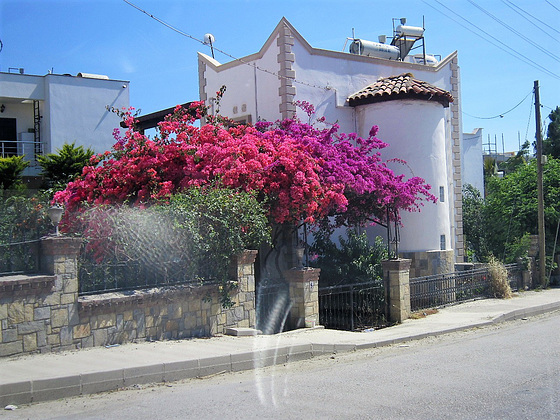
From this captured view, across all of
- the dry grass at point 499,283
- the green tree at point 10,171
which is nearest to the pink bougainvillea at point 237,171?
the dry grass at point 499,283

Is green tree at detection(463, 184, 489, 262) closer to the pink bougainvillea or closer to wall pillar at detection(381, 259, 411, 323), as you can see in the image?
the pink bougainvillea

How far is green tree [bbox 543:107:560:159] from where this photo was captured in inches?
1336

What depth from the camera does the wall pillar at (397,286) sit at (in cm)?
1486

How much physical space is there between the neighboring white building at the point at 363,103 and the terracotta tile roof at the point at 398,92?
32 mm

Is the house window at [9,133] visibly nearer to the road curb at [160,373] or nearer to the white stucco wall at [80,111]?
the white stucco wall at [80,111]

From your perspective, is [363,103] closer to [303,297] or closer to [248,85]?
[248,85]

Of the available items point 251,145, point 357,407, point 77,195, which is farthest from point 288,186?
point 357,407

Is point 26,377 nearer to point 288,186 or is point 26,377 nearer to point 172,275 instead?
point 172,275

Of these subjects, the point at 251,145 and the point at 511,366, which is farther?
the point at 251,145

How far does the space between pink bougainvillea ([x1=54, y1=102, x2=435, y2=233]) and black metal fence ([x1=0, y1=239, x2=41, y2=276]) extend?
3.46 metres

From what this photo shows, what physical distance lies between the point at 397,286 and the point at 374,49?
452 inches

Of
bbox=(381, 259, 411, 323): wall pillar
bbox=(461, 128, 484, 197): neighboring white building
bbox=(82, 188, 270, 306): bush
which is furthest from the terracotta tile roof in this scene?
bbox=(461, 128, 484, 197): neighboring white building

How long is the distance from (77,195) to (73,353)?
633 cm

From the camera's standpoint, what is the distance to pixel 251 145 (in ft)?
46.0
